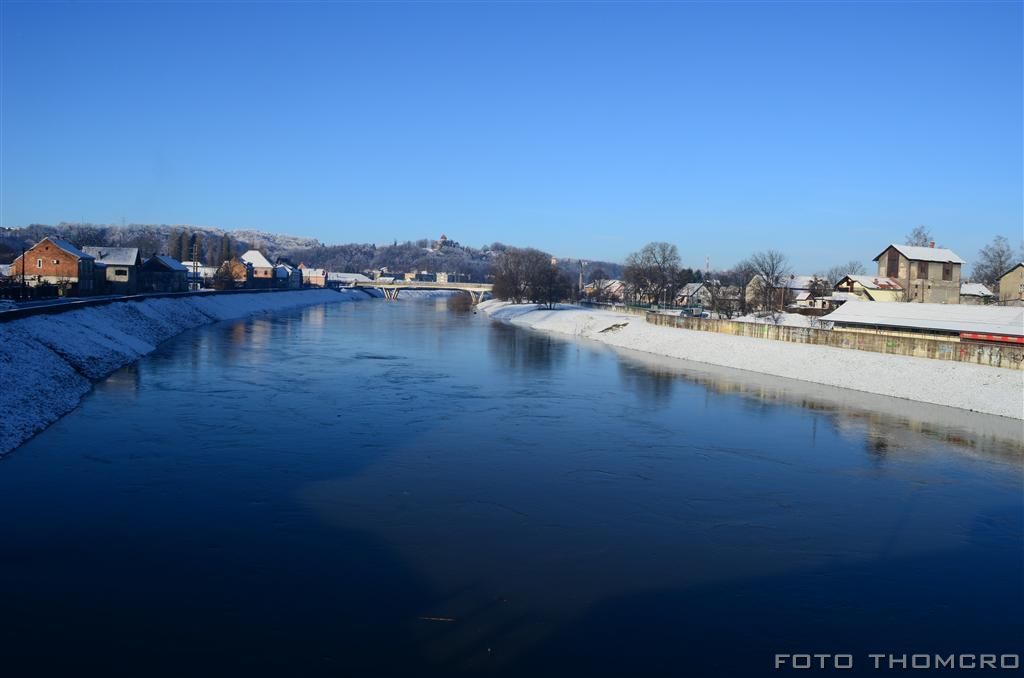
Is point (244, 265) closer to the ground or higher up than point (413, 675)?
higher up

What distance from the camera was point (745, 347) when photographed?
46812 millimetres

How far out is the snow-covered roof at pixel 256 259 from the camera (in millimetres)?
123125

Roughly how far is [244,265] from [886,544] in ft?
363

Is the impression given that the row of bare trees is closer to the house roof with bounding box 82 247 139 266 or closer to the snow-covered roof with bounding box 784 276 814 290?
the snow-covered roof with bounding box 784 276 814 290

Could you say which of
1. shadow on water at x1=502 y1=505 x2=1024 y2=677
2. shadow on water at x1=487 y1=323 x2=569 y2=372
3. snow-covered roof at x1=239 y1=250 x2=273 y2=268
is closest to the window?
shadow on water at x1=487 y1=323 x2=569 y2=372

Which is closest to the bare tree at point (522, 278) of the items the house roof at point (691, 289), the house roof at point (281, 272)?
the house roof at point (691, 289)

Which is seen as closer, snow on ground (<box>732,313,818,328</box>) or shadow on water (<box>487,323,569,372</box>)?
shadow on water (<box>487,323,569,372</box>)

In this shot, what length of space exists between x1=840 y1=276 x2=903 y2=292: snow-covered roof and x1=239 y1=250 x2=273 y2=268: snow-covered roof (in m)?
93.1

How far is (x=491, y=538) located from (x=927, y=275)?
62260 millimetres

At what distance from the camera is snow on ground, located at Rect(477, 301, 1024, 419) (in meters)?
30.8

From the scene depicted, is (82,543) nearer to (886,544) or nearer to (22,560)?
(22,560)

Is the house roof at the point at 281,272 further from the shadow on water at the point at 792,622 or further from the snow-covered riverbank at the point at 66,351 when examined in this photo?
the shadow on water at the point at 792,622

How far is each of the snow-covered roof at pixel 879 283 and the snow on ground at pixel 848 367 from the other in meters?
18.9

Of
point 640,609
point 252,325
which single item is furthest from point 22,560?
point 252,325
